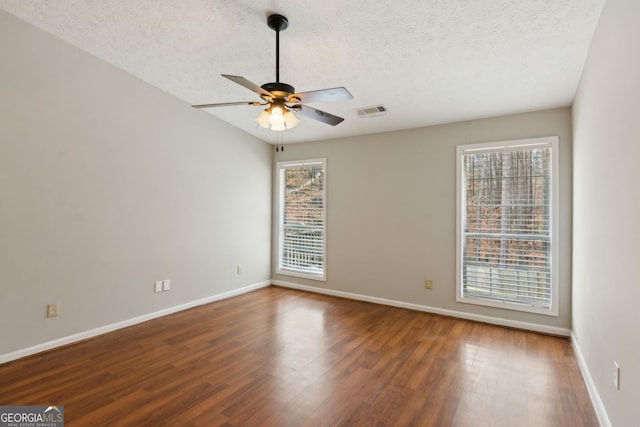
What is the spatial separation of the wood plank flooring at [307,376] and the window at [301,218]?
5.39ft

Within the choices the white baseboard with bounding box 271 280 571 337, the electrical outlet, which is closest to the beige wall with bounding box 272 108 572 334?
the white baseboard with bounding box 271 280 571 337

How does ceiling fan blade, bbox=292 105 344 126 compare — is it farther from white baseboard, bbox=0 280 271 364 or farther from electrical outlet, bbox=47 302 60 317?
white baseboard, bbox=0 280 271 364

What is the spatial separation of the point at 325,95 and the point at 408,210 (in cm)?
263

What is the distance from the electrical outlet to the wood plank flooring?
13.9 inches

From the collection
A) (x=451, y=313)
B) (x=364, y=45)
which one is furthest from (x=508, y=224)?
(x=364, y=45)

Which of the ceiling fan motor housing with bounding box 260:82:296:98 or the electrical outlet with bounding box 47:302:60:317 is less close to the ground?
the ceiling fan motor housing with bounding box 260:82:296:98

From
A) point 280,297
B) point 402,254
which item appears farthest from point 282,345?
point 402,254

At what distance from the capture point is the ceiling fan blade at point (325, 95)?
2112 millimetres

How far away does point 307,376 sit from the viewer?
8.28 feet

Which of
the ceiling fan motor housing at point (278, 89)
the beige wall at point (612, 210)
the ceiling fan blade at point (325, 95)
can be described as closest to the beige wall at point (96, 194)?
the ceiling fan motor housing at point (278, 89)

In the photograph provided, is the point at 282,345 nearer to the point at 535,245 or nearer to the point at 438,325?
the point at 438,325

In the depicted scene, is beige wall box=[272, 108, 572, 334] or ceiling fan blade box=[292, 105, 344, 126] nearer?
ceiling fan blade box=[292, 105, 344, 126]

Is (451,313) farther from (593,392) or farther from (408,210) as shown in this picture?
(593,392)

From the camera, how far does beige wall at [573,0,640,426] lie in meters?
1.48
